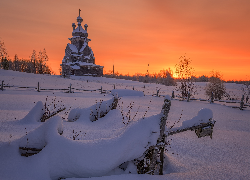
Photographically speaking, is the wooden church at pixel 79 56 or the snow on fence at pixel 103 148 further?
the wooden church at pixel 79 56

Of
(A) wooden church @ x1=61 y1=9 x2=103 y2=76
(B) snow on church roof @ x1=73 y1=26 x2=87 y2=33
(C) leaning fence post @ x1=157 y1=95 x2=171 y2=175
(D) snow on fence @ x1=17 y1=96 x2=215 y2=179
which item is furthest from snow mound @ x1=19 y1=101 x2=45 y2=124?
(B) snow on church roof @ x1=73 y1=26 x2=87 y2=33

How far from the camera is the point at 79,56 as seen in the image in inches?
1801

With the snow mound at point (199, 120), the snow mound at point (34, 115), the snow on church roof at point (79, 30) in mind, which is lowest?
the snow mound at point (34, 115)

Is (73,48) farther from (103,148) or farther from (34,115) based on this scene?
(103,148)

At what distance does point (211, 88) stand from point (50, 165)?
32915 mm

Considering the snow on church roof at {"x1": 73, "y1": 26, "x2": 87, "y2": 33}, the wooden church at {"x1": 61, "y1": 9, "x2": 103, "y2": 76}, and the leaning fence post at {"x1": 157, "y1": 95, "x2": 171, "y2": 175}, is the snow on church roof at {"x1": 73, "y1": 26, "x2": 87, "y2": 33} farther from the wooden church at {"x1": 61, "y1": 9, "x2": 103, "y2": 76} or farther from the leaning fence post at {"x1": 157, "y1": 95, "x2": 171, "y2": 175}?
the leaning fence post at {"x1": 157, "y1": 95, "x2": 171, "y2": 175}

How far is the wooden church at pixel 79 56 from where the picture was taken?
149 ft

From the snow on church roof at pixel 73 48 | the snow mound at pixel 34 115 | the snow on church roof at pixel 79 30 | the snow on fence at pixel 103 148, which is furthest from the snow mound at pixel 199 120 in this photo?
the snow on church roof at pixel 79 30

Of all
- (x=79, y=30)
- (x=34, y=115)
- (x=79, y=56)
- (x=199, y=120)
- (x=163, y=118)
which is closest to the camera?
(x=163, y=118)

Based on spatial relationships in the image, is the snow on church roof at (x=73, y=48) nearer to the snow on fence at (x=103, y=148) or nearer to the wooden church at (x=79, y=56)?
the wooden church at (x=79, y=56)

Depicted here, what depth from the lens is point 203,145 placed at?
5988 millimetres

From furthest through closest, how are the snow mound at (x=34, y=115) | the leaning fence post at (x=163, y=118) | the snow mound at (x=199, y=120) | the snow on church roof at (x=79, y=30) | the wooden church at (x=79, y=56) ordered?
1. the snow on church roof at (x=79, y=30)
2. the wooden church at (x=79, y=56)
3. the snow mound at (x=34, y=115)
4. the snow mound at (x=199, y=120)
5. the leaning fence post at (x=163, y=118)

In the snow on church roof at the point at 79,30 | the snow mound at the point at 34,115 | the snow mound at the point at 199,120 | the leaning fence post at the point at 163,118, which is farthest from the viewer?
the snow on church roof at the point at 79,30

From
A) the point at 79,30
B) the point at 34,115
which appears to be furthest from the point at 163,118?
the point at 79,30
